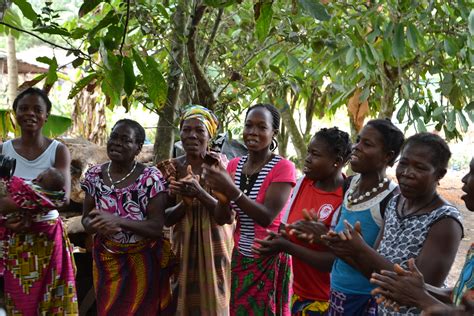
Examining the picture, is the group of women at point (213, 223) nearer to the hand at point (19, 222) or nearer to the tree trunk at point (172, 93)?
the hand at point (19, 222)

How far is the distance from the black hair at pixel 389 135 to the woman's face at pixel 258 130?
2.14ft

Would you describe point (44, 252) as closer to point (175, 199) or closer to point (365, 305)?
point (175, 199)

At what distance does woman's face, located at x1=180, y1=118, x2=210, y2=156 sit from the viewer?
127 inches

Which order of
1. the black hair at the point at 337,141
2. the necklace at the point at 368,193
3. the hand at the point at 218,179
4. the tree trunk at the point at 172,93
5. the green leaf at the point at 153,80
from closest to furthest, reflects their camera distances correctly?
the green leaf at the point at 153,80 → the necklace at the point at 368,193 → the hand at the point at 218,179 → the black hair at the point at 337,141 → the tree trunk at the point at 172,93

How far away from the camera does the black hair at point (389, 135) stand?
8.43ft

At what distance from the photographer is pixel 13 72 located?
6.55m

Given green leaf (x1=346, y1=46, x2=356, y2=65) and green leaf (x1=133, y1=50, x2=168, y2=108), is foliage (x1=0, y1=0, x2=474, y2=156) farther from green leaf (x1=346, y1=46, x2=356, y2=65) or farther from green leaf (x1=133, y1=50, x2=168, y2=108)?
green leaf (x1=133, y1=50, x2=168, y2=108)

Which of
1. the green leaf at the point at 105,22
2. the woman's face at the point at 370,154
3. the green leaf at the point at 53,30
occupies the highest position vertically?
the green leaf at the point at 105,22

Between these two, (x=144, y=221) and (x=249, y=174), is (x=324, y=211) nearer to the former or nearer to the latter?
(x=249, y=174)

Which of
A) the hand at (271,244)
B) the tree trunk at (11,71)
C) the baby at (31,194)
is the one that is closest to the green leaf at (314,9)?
the hand at (271,244)

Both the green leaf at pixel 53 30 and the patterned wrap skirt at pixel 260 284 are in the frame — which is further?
the patterned wrap skirt at pixel 260 284

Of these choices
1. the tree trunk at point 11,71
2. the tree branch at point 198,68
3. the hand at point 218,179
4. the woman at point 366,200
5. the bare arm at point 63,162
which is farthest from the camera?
the tree trunk at point 11,71

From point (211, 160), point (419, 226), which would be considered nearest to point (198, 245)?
point (211, 160)

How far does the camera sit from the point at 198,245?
3.20m
